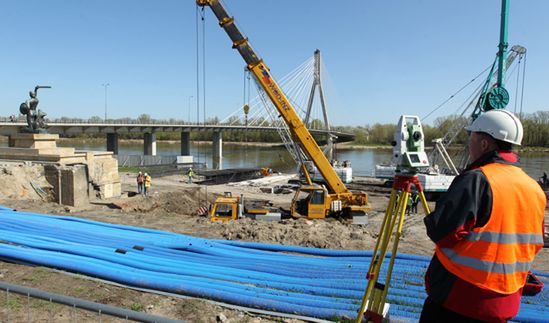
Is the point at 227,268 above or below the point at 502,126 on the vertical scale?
below

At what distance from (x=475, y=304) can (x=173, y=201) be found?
17.8m

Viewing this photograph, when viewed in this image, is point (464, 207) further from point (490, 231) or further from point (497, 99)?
point (497, 99)

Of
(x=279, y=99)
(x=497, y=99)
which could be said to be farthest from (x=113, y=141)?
(x=497, y=99)

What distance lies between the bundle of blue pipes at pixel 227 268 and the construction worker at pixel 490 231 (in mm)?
2491

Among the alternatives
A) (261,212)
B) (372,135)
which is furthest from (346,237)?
(372,135)

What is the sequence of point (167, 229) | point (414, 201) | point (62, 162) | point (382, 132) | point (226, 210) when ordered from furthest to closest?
point (382, 132), point (414, 201), point (62, 162), point (226, 210), point (167, 229)

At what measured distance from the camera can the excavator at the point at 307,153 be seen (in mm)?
15062

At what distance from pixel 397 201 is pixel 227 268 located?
388 cm

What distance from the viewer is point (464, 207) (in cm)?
198

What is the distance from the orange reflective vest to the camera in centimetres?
200

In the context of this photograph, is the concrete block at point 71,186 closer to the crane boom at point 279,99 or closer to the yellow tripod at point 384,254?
the crane boom at point 279,99

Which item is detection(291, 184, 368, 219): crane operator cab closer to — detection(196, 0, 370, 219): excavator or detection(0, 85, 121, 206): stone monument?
detection(196, 0, 370, 219): excavator

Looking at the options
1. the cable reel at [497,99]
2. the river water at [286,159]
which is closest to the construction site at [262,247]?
the cable reel at [497,99]

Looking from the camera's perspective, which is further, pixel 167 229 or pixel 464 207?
pixel 167 229
